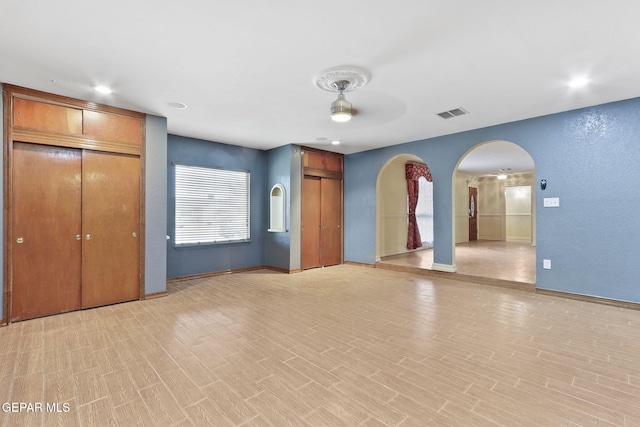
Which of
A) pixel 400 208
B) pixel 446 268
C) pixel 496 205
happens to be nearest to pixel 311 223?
pixel 446 268

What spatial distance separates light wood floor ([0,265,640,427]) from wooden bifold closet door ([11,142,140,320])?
29 cm

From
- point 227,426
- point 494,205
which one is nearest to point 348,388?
point 227,426

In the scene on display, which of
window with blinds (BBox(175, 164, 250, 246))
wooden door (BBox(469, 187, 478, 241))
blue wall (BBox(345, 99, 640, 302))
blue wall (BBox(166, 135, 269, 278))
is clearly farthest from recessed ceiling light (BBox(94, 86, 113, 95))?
wooden door (BBox(469, 187, 478, 241))

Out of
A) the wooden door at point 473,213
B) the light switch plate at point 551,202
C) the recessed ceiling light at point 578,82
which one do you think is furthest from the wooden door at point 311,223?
the wooden door at point 473,213

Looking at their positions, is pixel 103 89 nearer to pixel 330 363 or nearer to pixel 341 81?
pixel 341 81

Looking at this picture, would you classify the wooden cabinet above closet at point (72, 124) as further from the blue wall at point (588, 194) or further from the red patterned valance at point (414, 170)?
the red patterned valance at point (414, 170)

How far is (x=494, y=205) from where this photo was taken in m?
11.9

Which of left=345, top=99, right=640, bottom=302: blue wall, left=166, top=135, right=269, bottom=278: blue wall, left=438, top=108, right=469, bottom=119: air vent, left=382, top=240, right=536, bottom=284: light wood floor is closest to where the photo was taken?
left=345, top=99, right=640, bottom=302: blue wall

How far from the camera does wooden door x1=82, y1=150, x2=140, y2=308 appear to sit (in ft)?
12.5

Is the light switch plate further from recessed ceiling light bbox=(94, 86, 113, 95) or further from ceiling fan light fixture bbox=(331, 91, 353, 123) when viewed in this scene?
recessed ceiling light bbox=(94, 86, 113, 95)

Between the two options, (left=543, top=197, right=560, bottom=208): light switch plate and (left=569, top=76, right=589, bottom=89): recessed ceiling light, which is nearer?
(left=569, top=76, right=589, bottom=89): recessed ceiling light

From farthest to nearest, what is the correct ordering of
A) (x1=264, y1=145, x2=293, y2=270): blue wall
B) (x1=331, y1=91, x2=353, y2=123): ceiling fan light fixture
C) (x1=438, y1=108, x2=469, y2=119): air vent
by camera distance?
(x1=264, y1=145, x2=293, y2=270): blue wall → (x1=438, y1=108, x2=469, y2=119): air vent → (x1=331, y1=91, x2=353, y2=123): ceiling fan light fixture

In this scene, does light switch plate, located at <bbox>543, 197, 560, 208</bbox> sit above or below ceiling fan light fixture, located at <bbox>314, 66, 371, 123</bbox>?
below

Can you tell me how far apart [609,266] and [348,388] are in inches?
160
